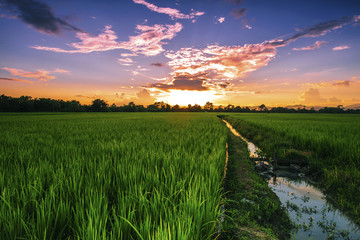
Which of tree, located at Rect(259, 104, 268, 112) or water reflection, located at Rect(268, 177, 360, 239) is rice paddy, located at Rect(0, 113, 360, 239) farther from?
tree, located at Rect(259, 104, 268, 112)

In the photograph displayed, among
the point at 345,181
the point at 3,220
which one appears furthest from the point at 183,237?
the point at 345,181

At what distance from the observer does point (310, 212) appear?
304cm

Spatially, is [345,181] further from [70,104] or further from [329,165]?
[70,104]

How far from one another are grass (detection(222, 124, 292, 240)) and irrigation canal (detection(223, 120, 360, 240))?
0.21 metres

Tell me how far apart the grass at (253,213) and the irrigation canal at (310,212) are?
8.3 inches

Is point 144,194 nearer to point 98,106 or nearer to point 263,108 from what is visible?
point 98,106

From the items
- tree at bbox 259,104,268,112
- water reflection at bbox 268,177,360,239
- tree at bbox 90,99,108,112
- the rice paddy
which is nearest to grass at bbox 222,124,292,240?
the rice paddy

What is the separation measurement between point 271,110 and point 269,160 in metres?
109

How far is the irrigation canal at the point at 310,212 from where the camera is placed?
2.49 m

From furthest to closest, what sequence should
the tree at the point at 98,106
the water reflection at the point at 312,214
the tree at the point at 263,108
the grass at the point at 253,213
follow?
the tree at the point at 263,108 < the tree at the point at 98,106 < the water reflection at the point at 312,214 < the grass at the point at 253,213

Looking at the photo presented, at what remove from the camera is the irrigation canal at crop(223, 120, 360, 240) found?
249 centimetres

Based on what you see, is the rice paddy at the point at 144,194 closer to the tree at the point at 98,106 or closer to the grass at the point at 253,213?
the grass at the point at 253,213

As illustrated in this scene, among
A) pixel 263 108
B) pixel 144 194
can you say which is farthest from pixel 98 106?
pixel 263 108

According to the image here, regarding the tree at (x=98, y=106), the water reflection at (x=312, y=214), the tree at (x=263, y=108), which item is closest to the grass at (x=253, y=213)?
the water reflection at (x=312, y=214)
